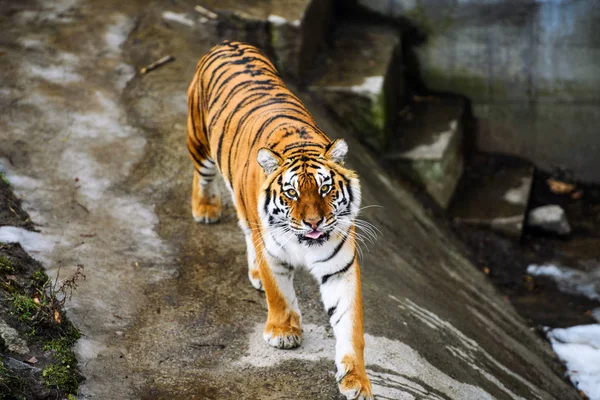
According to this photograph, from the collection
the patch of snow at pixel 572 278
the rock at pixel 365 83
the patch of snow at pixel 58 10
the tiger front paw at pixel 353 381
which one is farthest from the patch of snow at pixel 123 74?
the patch of snow at pixel 572 278

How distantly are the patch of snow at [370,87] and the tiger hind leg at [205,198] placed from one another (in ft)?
8.61

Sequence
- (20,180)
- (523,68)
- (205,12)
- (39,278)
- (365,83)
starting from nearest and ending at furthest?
(39,278), (20,180), (205,12), (365,83), (523,68)

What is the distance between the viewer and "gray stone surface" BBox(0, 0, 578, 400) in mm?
3717

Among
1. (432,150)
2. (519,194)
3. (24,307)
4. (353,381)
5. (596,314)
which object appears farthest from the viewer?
(519,194)

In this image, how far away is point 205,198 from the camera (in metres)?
4.82

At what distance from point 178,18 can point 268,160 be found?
4.18 m

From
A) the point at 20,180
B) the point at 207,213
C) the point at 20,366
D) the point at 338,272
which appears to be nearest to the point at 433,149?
the point at 207,213

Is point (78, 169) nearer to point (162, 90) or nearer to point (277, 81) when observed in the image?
point (162, 90)

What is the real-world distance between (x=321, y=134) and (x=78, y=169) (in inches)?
90.2

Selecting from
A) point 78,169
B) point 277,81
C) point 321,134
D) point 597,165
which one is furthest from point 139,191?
point 597,165

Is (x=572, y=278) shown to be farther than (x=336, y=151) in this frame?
Yes

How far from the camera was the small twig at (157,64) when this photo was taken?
644 cm

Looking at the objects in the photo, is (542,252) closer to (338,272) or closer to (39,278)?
(338,272)

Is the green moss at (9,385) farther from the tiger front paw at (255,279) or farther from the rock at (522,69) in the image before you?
the rock at (522,69)
